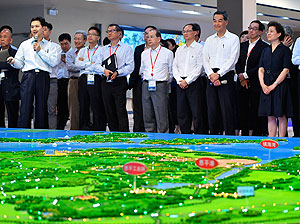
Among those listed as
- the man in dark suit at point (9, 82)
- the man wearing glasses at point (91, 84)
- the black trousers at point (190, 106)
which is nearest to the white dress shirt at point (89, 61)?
the man wearing glasses at point (91, 84)

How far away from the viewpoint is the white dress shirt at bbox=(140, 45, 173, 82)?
723 centimetres

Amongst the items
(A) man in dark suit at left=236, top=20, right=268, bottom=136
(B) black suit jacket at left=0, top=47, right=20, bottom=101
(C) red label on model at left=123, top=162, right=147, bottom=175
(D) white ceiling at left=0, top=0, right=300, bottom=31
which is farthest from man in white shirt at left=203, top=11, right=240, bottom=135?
(D) white ceiling at left=0, top=0, right=300, bottom=31

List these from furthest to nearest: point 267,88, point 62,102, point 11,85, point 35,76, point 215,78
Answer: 1. point 62,102
2. point 11,85
3. point 35,76
4. point 215,78
5. point 267,88

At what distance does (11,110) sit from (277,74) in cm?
363

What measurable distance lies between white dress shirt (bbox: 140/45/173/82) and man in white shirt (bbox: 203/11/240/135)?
0.71 meters

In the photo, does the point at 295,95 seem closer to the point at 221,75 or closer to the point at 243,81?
the point at 243,81

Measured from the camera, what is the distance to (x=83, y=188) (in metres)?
2.36

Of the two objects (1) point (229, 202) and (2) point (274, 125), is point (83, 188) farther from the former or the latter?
(2) point (274, 125)

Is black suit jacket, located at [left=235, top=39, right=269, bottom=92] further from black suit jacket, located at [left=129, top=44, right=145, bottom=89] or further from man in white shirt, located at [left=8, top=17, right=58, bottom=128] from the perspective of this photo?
man in white shirt, located at [left=8, top=17, right=58, bottom=128]

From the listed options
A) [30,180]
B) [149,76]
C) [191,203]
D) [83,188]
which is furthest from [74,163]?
[149,76]

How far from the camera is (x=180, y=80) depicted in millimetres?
6895

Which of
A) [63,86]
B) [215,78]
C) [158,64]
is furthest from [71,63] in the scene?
[215,78]

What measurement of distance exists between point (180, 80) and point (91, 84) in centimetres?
138

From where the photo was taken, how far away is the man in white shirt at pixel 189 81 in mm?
6867
